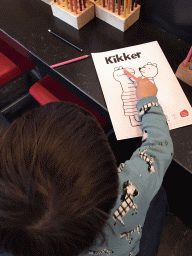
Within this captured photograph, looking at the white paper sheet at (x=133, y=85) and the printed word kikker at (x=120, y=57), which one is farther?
the printed word kikker at (x=120, y=57)

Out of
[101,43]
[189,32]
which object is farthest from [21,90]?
[189,32]

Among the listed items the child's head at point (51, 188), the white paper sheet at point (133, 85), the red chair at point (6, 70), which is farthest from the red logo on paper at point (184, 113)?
the red chair at point (6, 70)

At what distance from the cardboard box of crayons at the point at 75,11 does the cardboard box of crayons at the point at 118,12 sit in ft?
0.11

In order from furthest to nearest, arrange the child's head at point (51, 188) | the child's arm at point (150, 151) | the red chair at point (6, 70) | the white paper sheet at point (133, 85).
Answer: the red chair at point (6, 70) → the white paper sheet at point (133, 85) → the child's arm at point (150, 151) → the child's head at point (51, 188)

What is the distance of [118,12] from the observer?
0.74 metres

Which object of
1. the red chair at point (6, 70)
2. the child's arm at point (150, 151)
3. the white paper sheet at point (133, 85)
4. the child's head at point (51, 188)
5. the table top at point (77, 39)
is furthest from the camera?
the red chair at point (6, 70)

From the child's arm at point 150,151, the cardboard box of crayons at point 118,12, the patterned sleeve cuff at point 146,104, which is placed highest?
the cardboard box of crayons at point 118,12

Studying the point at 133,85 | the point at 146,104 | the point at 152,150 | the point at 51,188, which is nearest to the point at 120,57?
the point at 133,85

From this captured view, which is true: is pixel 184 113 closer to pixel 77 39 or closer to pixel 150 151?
pixel 150 151

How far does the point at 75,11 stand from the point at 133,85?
380 mm

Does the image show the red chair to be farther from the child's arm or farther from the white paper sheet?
the child's arm

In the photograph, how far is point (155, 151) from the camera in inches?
20.5

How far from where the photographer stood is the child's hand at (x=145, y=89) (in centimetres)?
59

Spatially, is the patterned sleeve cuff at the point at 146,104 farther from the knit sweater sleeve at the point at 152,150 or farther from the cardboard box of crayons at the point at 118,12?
the cardboard box of crayons at the point at 118,12
